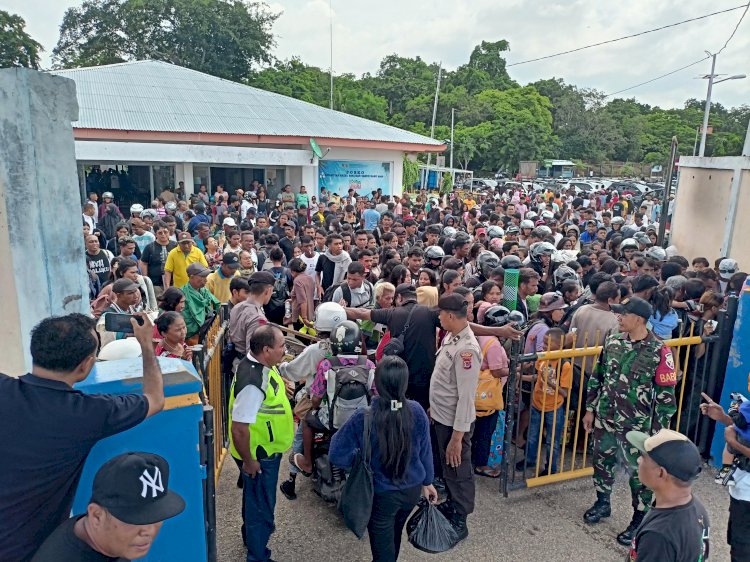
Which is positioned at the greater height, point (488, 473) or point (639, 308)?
point (639, 308)

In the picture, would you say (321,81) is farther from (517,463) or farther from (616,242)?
(517,463)

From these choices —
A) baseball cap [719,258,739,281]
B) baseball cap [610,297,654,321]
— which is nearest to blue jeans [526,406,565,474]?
baseball cap [610,297,654,321]

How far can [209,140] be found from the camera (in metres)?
18.3

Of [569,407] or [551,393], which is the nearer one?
[551,393]

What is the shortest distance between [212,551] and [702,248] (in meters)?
12.2

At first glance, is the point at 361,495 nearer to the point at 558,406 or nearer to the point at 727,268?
the point at 558,406

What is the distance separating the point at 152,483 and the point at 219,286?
480 centimetres

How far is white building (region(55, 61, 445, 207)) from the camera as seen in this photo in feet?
55.6

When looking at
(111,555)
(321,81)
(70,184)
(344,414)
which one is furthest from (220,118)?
(321,81)

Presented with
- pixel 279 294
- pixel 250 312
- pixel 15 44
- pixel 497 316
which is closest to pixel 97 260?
pixel 279 294

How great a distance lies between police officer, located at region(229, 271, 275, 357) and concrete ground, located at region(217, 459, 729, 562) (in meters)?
1.20

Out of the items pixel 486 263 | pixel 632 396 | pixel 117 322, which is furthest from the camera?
pixel 486 263

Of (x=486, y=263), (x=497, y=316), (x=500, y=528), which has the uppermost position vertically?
(x=486, y=263)

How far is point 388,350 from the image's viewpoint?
4.18 m
